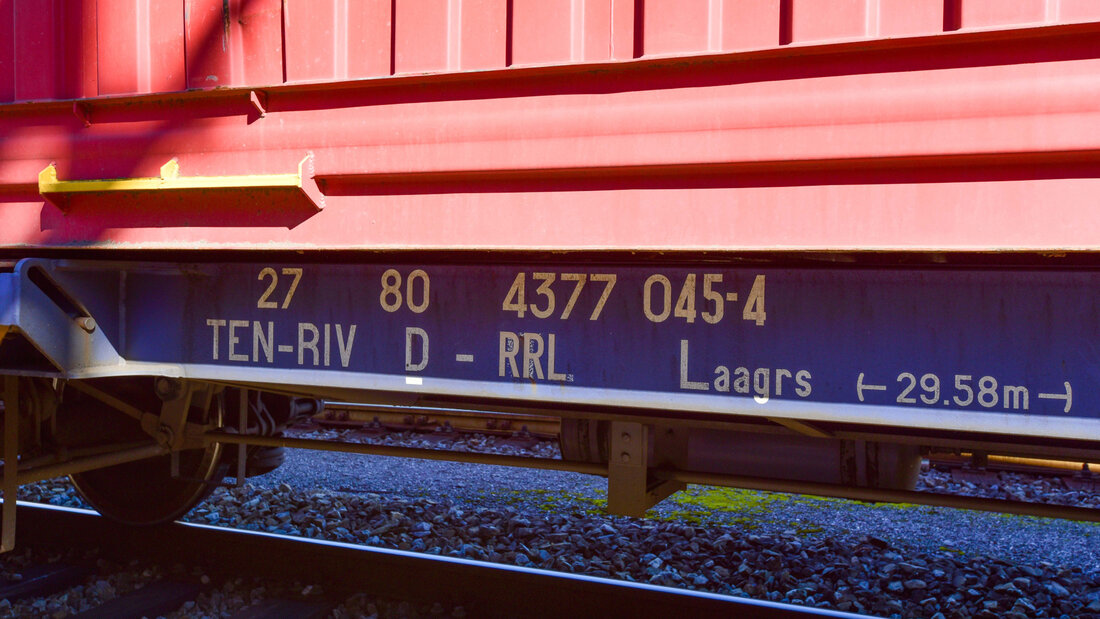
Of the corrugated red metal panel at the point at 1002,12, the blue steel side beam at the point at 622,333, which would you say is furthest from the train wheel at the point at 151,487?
the corrugated red metal panel at the point at 1002,12

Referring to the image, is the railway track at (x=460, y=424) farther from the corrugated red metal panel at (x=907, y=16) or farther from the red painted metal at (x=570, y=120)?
the corrugated red metal panel at (x=907, y=16)

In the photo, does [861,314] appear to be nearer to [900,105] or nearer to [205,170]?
[900,105]

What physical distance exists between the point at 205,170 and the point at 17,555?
3.29 metres

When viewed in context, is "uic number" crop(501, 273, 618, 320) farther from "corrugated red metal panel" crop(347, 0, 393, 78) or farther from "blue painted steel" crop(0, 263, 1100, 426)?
"corrugated red metal panel" crop(347, 0, 393, 78)

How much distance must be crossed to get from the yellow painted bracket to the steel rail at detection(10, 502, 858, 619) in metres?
2.15

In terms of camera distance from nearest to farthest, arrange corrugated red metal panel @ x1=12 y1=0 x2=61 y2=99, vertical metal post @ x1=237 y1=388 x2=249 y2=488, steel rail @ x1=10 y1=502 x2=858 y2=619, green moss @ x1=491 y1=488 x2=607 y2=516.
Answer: corrugated red metal panel @ x1=12 y1=0 x2=61 y2=99 < steel rail @ x1=10 y1=502 x2=858 y2=619 < vertical metal post @ x1=237 y1=388 x2=249 y2=488 < green moss @ x1=491 y1=488 x2=607 y2=516

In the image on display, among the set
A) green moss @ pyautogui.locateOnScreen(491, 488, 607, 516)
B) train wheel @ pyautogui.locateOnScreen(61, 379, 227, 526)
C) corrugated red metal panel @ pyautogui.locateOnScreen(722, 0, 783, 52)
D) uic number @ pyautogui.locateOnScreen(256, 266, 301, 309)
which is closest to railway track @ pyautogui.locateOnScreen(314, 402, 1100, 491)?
green moss @ pyautogui.locateOnScreen(491, 488, 607, 516)

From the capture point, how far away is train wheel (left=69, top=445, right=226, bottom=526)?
4.36m

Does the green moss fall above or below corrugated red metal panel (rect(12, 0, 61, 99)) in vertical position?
below

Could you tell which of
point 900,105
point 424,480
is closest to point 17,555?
point 424,480

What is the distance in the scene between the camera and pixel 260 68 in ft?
7.66

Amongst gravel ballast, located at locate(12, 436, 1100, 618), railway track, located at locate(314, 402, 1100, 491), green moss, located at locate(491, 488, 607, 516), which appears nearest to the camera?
gravel ballast, located at locate(12, 436, 1100, 618)

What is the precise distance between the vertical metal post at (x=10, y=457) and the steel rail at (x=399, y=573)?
3.45 feet

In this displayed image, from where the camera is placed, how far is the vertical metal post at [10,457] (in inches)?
124
